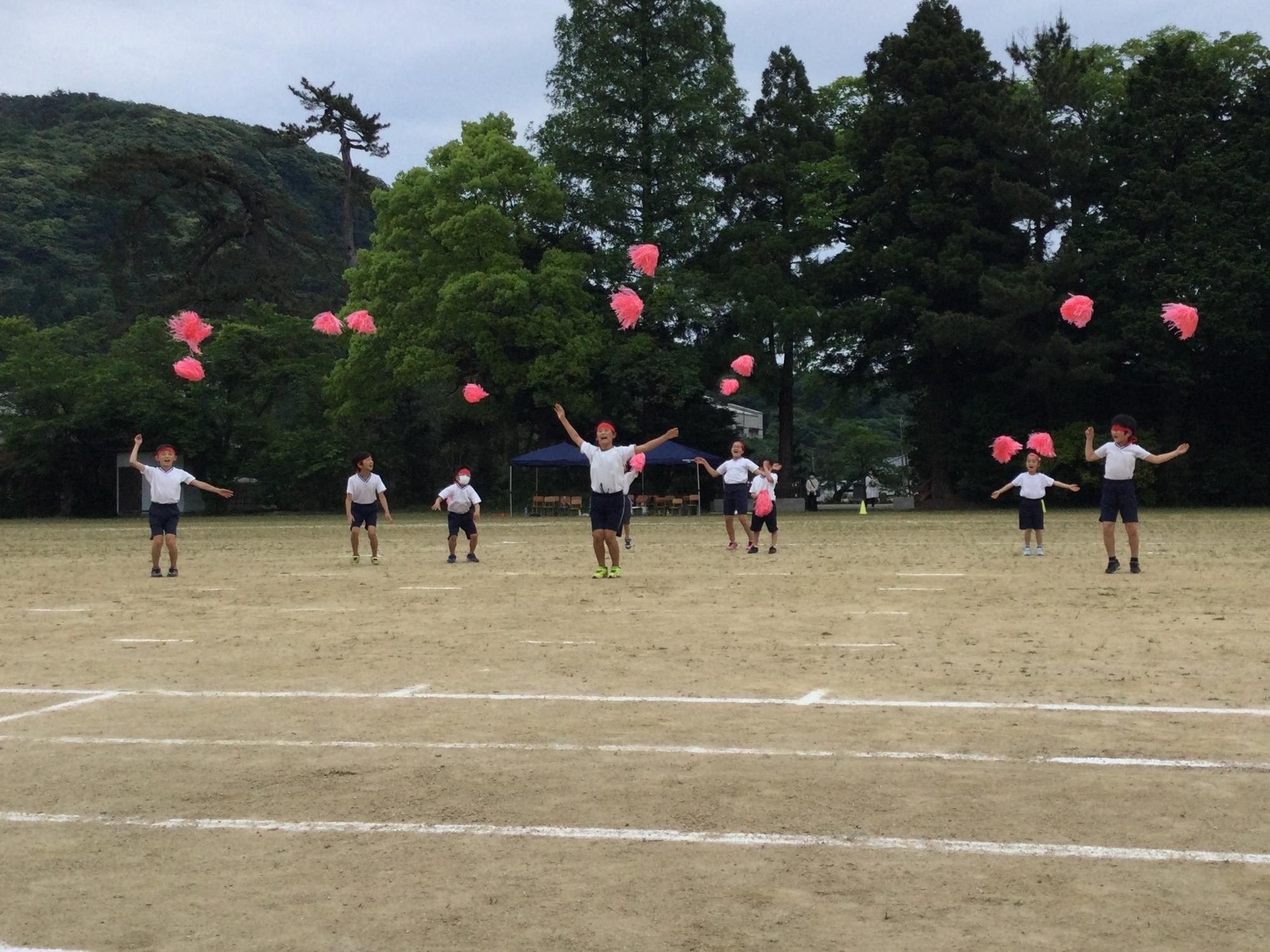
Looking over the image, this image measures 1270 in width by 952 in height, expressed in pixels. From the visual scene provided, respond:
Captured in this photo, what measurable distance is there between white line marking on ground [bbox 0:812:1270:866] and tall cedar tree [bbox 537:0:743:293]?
48.3 m

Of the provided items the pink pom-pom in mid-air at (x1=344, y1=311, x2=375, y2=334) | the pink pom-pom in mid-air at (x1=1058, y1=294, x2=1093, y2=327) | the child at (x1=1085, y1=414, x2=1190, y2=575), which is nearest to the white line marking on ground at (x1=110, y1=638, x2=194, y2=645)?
the child at (x1=1085, y1=414, x2=1190, y2=575)

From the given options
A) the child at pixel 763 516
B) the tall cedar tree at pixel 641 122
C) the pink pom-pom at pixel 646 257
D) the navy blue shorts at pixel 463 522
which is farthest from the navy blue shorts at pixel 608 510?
the tall cedar tree at pixel 641 122

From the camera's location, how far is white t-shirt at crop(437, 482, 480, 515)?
22141 mm

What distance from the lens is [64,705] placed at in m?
8.36

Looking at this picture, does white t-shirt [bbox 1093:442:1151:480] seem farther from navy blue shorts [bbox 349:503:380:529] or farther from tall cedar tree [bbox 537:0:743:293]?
tall cedar tree [bbox 537:0:743:293]

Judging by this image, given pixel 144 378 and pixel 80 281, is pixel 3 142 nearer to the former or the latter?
pixel 80 281

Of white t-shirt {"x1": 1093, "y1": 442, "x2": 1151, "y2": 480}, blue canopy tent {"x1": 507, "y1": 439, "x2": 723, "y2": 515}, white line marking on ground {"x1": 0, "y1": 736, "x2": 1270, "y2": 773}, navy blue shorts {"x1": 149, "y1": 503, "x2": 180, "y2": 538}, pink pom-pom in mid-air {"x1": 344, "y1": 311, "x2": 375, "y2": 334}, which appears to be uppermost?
pink pom-pom in mid-air {"x1": 344, "y1": 311, "x2": 375, "y2": 334}

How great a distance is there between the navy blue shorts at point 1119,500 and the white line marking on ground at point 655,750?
11863mm

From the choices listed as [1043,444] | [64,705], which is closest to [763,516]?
[64,705]

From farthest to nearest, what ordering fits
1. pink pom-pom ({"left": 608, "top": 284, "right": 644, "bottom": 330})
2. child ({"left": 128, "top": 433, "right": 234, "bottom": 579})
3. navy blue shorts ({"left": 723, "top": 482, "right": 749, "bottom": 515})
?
pink pom-pom ({"left": 608, "top": 284, "right": 644, "bottom": 330})
navy blue shorts ({"left": 723, "top": 482, "right": 749, "bottom": 515})
child ({"left": 128, "top": 433, "right": 234, "bottom": 579})

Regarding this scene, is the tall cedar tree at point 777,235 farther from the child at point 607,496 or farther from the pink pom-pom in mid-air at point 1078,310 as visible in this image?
the child at point 607,496

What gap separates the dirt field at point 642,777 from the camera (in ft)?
14.3

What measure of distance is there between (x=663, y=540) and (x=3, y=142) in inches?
3330

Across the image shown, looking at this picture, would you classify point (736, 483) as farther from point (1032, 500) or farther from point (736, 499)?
point (1032, 500)
